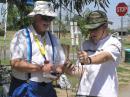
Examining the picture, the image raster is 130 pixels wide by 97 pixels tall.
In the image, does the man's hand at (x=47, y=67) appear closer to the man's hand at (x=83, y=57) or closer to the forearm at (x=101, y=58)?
the man's hand at (x=83, y=57)

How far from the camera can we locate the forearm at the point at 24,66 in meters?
5.02

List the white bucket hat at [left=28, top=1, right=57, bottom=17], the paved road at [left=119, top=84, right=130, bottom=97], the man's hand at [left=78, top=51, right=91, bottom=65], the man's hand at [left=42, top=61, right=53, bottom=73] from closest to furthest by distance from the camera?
1. the man's hand at [left=78, top=51, right=91, bottom=65]
2. the man's hand at [left=42, top=61, right=53, bottom=73]
3. the white bucket hat at [left=28, top=1, right=57, bottom=17]
4. the paved road at [left=119, top=84, right=130, bottom=97]

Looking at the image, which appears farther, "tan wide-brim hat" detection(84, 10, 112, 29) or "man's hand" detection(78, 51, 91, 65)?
"tan wide-brim hat" detection(84, 10, 112, 29)

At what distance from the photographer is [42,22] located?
16.9 ft

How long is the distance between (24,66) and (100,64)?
0.81 meters

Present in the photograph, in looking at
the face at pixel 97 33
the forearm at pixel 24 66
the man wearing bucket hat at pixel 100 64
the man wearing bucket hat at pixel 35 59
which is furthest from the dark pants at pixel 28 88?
the face at pixel 97 33

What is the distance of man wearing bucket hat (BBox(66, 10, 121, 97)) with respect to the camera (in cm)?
521

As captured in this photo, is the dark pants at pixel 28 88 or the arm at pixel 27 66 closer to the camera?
the arm at pixel 27 66

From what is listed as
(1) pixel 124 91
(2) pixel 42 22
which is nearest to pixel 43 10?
(2) pixel 42 22

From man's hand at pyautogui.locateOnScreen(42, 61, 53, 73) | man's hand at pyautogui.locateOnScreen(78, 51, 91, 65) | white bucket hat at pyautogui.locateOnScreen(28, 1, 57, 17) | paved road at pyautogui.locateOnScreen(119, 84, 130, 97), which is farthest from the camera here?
paved road at pyautogui.locateOnScreen(119, 84, 130, 97)

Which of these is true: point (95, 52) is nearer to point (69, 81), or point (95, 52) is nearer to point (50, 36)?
point (50, 36)

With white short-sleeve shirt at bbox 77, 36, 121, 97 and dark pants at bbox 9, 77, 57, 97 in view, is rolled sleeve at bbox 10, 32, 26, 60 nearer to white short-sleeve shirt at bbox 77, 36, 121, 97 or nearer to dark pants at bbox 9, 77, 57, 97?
dark pants at bbox 9, 77, 57, 97

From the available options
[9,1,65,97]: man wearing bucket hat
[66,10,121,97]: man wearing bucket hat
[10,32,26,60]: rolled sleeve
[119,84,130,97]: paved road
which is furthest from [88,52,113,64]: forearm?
[119,84,130,97]: paved road

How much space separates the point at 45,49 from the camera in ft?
17.1
